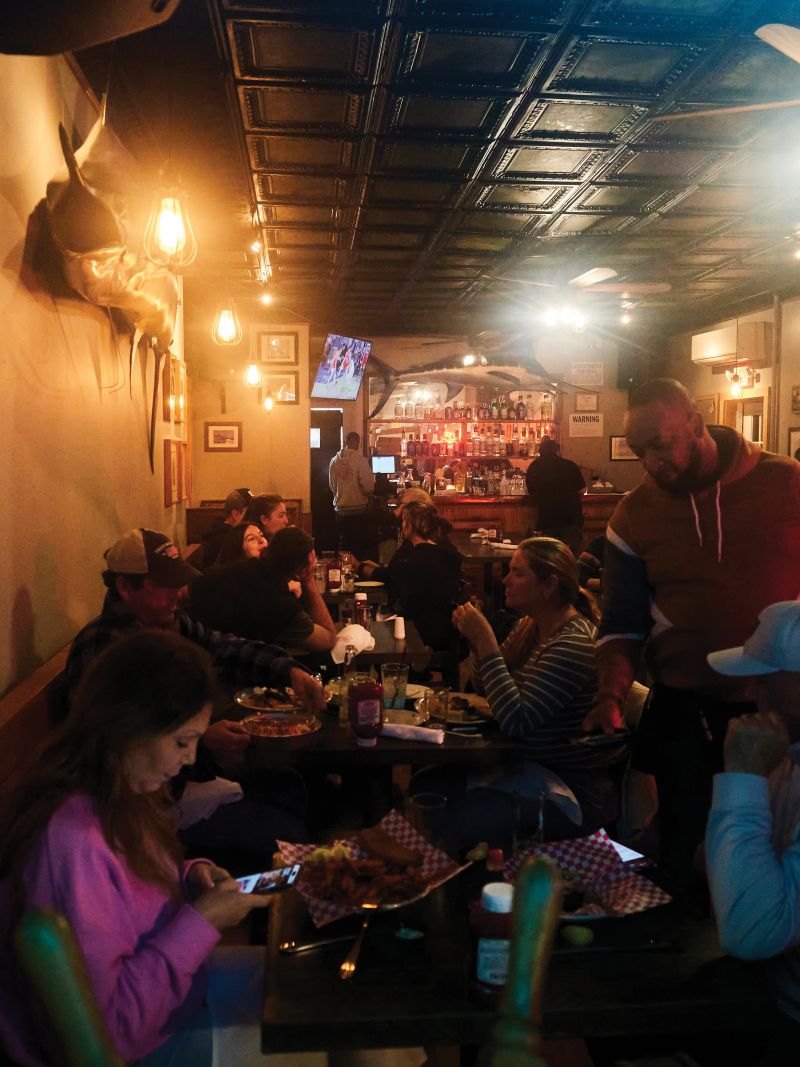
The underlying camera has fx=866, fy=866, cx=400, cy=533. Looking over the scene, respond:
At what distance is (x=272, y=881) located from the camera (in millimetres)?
1930

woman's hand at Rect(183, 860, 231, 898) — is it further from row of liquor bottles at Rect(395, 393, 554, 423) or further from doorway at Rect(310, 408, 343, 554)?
doorway at Rect(310, 408, 343, 554)

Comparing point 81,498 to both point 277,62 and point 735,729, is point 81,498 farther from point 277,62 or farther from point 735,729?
point 735,729

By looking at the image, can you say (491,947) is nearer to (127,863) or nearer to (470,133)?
(127,863)

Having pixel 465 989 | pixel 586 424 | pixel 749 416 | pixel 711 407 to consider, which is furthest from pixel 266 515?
pixel 586 424

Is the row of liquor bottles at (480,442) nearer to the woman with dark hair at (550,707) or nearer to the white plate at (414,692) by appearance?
the white plate at (414,692)

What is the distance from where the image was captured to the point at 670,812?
280cm

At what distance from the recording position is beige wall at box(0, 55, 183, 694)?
3.19 metres

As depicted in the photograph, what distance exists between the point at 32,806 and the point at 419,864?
825mm

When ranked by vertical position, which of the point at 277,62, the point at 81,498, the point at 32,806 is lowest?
the point at 32,806

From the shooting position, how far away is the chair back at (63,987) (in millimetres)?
520

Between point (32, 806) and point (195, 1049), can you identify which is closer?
point (32, 806)

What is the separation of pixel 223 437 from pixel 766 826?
10.8 metres

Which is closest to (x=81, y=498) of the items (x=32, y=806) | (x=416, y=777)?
(x=416, y=777)

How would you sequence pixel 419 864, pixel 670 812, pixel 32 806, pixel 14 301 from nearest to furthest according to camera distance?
1. pixel 32 806
2. pixel 419 864
3. pixel 670 812
4. pixel 14 301
